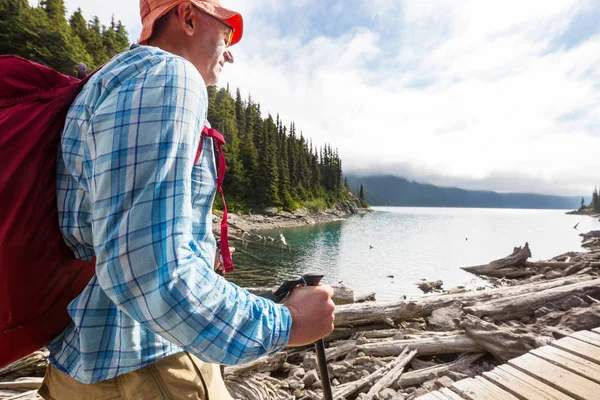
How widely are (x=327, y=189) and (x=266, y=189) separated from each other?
45980 millimetres

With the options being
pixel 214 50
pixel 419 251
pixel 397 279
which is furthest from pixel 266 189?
pixel 214 50

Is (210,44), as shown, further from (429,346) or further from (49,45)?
(49,45)

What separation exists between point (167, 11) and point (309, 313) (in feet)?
4.71

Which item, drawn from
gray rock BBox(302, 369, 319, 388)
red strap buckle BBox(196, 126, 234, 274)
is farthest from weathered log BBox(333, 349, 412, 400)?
red strap buckle BBox(196, 126, 234, 274)

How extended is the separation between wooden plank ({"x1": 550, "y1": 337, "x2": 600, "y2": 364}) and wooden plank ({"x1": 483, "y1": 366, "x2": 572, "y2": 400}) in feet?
3.47

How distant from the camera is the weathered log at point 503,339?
17.4 ft

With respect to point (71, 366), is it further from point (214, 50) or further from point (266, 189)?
point (266, 189)

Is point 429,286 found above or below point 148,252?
below

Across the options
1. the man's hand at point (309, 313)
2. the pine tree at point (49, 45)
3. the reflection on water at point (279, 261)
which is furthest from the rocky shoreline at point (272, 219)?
the man's hand at point (309, 313)

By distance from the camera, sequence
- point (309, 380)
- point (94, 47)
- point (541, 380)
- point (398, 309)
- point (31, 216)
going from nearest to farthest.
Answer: point (31, 216), point (541, 380), point (309, 380), point (398, 309), point (94, 47)

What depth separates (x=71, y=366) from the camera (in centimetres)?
122

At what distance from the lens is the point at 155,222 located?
863 millimetres

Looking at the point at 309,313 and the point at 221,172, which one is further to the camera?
the point at 221,172

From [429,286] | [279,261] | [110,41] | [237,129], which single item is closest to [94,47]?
[110,41]
